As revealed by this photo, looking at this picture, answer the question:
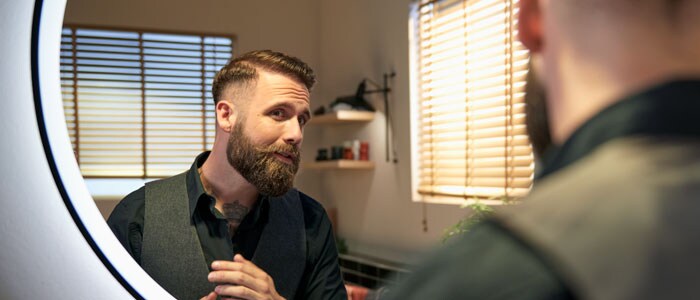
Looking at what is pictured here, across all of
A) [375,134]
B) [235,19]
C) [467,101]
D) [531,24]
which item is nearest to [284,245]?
[235,19]

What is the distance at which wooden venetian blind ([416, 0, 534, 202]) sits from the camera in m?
1.00

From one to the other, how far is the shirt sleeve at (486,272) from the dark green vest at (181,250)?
1.00 ft

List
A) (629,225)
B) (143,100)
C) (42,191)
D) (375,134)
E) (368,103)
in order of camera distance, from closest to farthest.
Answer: (629,225)
(42,191)
(143,100)
(368,103)
(375,134)

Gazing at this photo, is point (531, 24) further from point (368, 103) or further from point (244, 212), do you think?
point (368, 103)

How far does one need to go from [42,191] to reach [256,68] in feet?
0.47

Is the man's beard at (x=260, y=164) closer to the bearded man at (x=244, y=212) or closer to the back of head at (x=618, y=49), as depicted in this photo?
the bearded man at (x=244, y=212)

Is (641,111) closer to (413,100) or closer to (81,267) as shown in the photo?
(81,267)

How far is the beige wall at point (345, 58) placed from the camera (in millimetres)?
476

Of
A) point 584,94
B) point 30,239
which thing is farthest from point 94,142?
point 584,94

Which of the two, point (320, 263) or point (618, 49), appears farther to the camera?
point (320, 263)

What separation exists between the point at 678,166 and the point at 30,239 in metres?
0.34

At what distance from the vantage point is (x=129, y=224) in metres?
0.38

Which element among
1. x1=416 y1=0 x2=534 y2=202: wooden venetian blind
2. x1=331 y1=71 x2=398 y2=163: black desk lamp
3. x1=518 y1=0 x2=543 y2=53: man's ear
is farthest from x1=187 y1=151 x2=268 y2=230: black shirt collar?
x1=416 y1=0 x2=534 y2=202: wooden venetian blind

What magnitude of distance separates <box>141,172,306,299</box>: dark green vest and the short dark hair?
65mm
